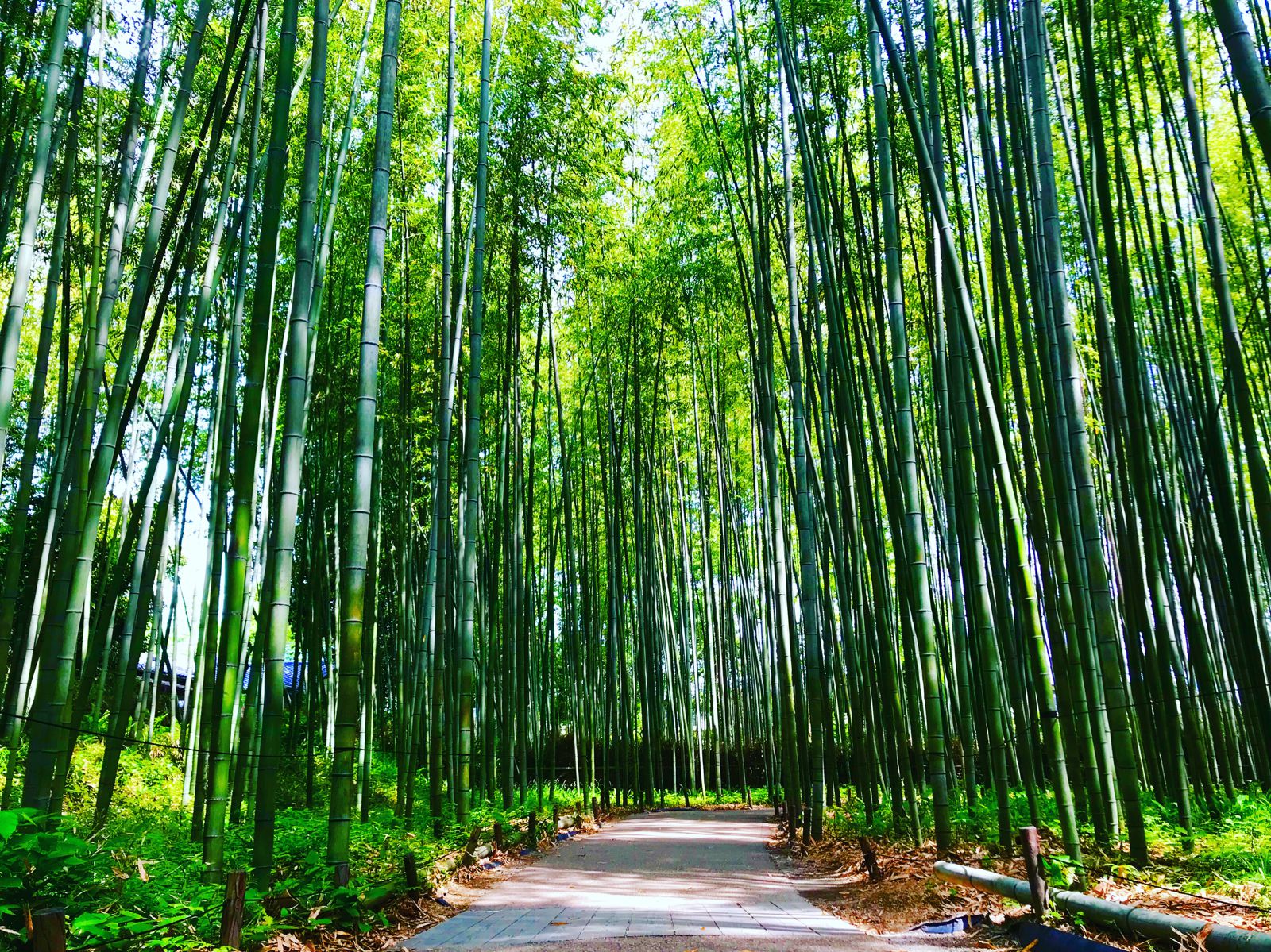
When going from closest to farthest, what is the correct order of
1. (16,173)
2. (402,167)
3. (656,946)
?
(656,946), (16,173), (402,167)

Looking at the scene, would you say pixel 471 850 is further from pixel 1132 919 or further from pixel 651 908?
A: pixel 1132 919

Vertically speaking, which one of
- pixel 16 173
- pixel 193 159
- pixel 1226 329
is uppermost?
pixel 16 173

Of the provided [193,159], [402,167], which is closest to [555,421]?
[402,167]

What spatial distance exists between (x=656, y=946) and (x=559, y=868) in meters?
2.31

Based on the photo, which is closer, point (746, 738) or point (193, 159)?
point (193, 159)

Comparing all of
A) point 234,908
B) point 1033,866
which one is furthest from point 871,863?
point 234,908

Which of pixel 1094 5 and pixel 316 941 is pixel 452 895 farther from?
pixel 1094 5

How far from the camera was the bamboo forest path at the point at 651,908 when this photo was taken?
2.49m

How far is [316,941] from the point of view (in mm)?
2453

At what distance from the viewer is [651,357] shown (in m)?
8.75

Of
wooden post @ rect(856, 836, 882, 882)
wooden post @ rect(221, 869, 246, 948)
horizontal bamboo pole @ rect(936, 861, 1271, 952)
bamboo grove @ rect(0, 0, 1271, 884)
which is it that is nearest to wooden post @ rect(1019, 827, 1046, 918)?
horizontal bamboo pole @ rect(936, 861, 1271, 952)

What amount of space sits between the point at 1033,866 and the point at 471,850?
268 centimetres

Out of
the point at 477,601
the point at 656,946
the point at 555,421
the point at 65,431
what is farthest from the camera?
the point at 555,421

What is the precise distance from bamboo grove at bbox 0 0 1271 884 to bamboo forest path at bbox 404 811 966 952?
0.61 meters
